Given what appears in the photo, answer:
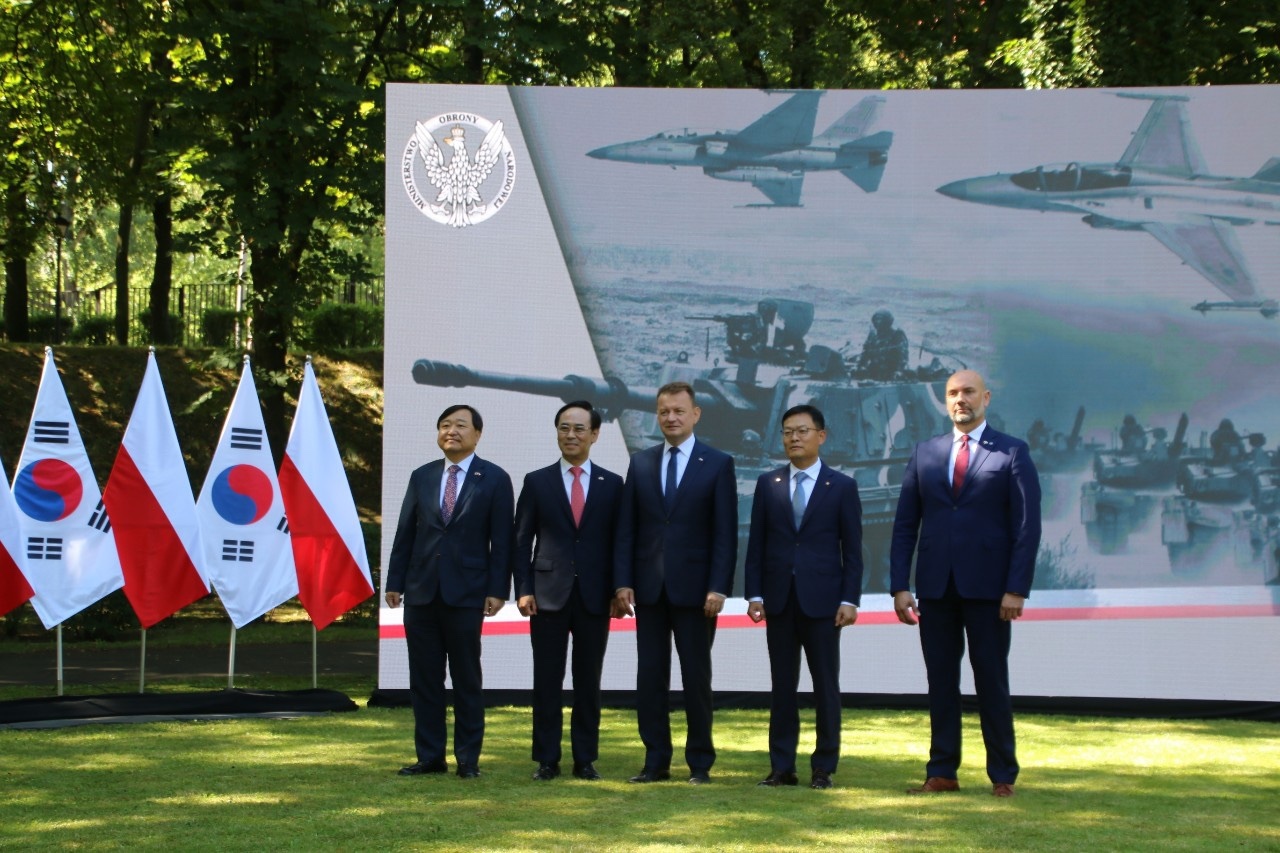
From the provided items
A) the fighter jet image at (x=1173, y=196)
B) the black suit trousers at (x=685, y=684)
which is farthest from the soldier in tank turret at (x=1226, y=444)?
the black suit trousers at (x=685, y=684)

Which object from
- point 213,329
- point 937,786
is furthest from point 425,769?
point 213,329

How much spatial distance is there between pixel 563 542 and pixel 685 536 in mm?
475

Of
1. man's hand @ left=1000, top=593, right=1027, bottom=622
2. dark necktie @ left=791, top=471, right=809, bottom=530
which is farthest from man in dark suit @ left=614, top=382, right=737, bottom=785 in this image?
man's hand @ left=1000, top=593, right=1027, bottom=622

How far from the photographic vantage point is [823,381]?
800 centimetres

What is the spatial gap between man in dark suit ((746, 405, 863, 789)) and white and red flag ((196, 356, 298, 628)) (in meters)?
3.31

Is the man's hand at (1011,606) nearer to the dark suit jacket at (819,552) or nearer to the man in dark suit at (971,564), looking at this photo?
the man in dark suit at (971,564)

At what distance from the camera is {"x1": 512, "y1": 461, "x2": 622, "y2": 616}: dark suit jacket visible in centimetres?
546

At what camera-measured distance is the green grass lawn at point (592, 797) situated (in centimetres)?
429

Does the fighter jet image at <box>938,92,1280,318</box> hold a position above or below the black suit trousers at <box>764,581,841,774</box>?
above

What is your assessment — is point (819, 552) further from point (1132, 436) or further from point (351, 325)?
point (351, 325)

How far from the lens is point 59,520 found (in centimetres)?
739

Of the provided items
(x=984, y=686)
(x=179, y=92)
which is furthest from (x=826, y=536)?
(x=179, y=92)

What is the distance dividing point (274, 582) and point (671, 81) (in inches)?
264

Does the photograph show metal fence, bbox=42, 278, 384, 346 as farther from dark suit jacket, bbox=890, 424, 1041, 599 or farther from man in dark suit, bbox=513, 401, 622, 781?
dark suit jacket, bbox=890, 424, 1041, 599
